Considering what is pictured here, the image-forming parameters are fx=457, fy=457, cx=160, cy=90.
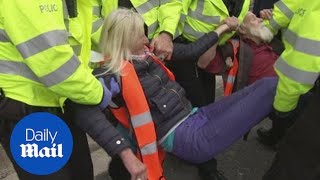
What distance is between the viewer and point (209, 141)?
2.42m

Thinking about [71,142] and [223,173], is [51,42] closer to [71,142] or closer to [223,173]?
[71,142]

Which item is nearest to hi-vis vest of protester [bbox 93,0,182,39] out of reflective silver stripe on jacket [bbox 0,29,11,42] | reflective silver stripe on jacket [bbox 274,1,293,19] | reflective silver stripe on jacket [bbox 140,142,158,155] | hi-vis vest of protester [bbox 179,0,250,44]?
hi-vis vest of protester [bbox 179,0,250,44]

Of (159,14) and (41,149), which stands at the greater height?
(159,14)

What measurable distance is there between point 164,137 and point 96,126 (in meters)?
0.52

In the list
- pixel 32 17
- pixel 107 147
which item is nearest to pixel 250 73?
pixel 107 147

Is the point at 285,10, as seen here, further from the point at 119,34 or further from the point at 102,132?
the point at 102,132

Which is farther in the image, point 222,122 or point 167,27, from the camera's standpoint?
point 167,27

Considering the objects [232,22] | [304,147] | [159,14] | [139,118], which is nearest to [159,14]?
[159,14]

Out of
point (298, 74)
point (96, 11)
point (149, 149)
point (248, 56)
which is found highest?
point (298, 74)

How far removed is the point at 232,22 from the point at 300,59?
1.20 metres

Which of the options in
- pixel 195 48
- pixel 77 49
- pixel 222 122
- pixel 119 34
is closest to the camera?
pixel 77 49

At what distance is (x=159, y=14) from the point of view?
303cm

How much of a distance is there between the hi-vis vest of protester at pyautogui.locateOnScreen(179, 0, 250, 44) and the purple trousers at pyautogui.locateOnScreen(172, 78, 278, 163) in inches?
27.6

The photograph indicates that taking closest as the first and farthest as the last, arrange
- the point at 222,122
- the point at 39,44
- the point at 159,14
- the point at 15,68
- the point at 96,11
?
the point at 39,44 < the point at 15,68 < the point at 222,122 < the point at 96,11 < the point at 159,14
